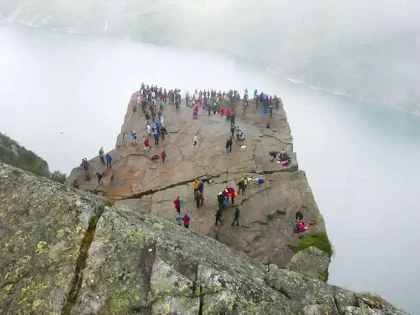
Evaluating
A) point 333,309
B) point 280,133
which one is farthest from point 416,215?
point 333,309

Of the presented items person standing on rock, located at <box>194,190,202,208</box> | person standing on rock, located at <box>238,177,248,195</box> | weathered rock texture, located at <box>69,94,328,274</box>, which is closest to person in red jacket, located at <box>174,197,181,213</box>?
weathered rock texture, located at <box>69,94,328,274</box>

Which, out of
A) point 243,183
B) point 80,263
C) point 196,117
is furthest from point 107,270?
point 196,117

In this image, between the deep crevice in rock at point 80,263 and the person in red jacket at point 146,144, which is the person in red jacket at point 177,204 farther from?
the deep crevice in rock at point 80,263

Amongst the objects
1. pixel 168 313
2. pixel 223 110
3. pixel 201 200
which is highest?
pixel 223 110

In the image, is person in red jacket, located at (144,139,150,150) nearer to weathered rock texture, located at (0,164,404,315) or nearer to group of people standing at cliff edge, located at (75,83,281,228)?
group of people standing at cliff edge, located at (75,83,281,228)

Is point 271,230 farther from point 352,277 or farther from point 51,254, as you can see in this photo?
point 352,277
